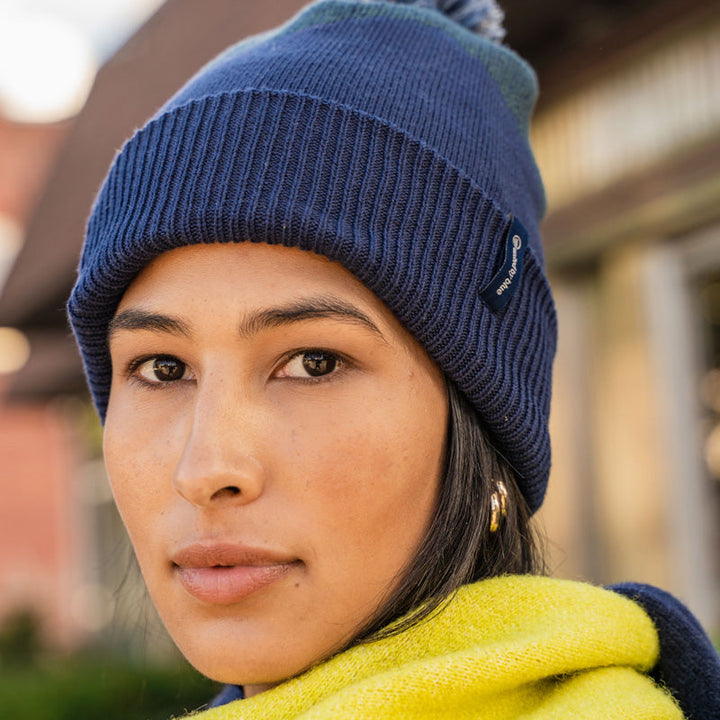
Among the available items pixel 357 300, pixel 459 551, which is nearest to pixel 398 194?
pixel 357 300

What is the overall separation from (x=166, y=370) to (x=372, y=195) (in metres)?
0.44

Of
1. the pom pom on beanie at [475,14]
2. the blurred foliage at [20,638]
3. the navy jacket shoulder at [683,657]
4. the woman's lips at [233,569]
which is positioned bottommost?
the blurred foliage at [20,638]

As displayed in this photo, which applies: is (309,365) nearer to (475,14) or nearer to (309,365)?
(309,365)

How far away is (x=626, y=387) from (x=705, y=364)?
38cm

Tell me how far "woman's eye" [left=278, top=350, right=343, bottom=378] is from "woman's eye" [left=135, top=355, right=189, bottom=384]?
7.7 inches

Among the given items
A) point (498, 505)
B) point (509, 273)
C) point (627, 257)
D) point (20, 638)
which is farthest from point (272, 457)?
point (20, 638)

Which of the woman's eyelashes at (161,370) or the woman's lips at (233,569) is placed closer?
the woman's lips at (233,569)

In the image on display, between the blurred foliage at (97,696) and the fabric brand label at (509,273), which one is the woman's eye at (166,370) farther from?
the blurred foliage at (97,696)

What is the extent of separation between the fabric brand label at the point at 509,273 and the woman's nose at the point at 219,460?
1.60 ft

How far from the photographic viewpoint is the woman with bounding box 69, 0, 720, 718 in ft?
4.65

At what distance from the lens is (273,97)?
1.65 m

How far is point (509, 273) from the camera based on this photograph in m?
1.70

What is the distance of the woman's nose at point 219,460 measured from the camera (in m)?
1.39

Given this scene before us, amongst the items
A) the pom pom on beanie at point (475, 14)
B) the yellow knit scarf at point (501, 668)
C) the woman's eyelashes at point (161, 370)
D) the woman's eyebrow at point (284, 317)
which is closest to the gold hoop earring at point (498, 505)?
the yellow knit scarf at point (501, 668)
